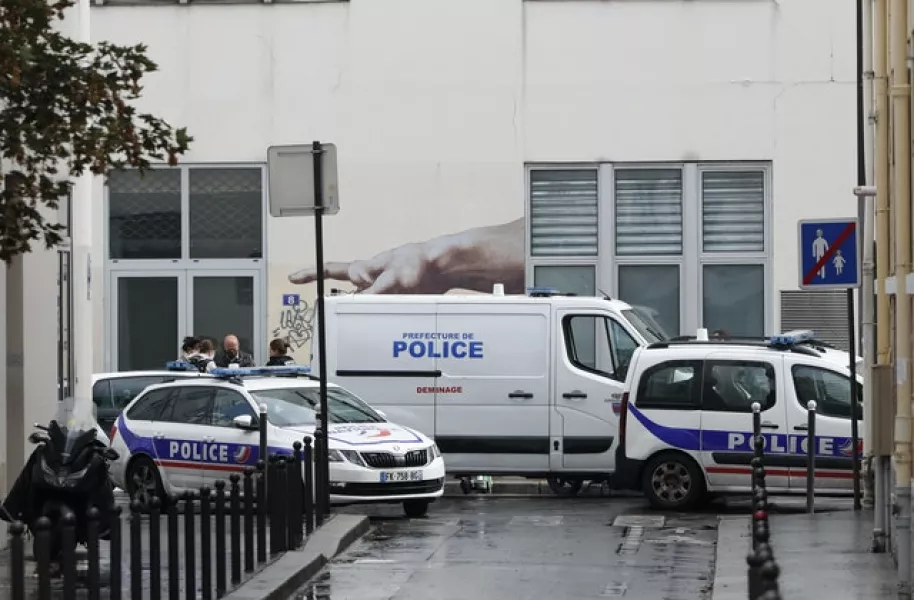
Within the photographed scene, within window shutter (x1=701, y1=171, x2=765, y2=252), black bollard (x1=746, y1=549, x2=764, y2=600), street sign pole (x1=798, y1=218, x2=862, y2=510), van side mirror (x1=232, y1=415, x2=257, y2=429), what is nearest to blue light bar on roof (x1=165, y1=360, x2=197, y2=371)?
van side mirror (x1=232, y1=415, x2=257, y2=429)

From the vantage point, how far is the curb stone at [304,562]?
12984mm

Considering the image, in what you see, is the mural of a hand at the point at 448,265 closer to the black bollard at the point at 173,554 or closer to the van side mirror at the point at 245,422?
the van side mirror at the point at 245,422

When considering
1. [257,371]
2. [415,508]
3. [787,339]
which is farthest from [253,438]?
[787,339]

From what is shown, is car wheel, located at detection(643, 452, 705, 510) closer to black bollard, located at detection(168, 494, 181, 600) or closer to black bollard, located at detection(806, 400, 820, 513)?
black bollard, located at detection(806, 400, 820, 513)

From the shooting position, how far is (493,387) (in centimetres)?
2233

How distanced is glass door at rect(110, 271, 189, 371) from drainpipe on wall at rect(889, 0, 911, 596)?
17.0m

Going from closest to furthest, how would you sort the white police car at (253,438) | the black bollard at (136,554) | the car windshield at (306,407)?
the black bollard at (136,554) < the white police car at (253,438) < the car windshield at (306,407)

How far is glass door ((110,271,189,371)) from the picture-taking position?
29109 millimetres

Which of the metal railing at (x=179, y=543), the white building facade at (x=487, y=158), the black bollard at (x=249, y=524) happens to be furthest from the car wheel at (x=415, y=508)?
the white building facade at (x=487, y=158)

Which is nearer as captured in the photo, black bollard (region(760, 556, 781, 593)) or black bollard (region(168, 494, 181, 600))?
black bollard (region(760, 556, 781, 593))

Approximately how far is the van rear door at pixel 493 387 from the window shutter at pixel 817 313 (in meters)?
6.84

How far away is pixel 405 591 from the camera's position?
45.7 ft

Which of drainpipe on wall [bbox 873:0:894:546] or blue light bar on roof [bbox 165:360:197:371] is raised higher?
drainpipe on wall [bbox 873:0:894:546]

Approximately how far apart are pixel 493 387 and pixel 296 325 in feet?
23.1
